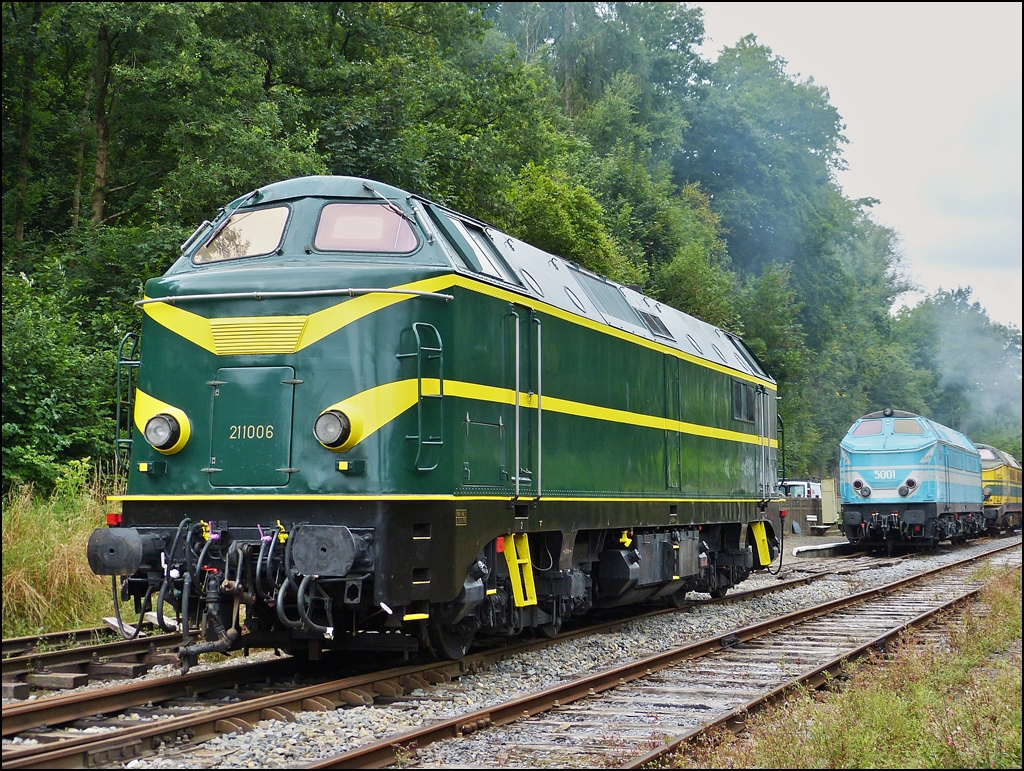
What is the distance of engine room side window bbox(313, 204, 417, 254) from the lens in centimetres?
849

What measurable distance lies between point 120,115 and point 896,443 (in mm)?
19485

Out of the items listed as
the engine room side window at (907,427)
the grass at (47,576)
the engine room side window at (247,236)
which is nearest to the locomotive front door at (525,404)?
the engine room side window at (247,236)

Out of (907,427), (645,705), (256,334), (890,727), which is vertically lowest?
(645,705)

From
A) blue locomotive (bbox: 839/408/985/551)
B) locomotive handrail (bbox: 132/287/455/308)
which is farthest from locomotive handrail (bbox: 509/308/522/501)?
blue locomotive (bbox: 839/408/985/551)

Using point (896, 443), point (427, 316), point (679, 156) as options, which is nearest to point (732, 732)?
point (427, 316)

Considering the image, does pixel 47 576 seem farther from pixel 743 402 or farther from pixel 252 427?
pixel 743 402

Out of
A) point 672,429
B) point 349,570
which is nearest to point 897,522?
point 672,429

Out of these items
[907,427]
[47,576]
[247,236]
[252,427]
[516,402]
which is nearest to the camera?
[252,427]

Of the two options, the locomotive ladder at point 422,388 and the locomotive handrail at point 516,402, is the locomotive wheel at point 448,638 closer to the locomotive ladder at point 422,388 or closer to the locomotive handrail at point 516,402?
the locomotive handrail at point 516,402

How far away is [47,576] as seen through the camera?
1149cm

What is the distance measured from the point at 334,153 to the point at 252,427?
49.7 feet

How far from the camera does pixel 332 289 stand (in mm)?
7984

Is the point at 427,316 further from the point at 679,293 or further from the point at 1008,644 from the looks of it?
the point at 679,293

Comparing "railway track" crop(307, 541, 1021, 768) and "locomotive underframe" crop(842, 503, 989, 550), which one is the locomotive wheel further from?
"locomotive underframe" crop(842, 503, 989, 550)
